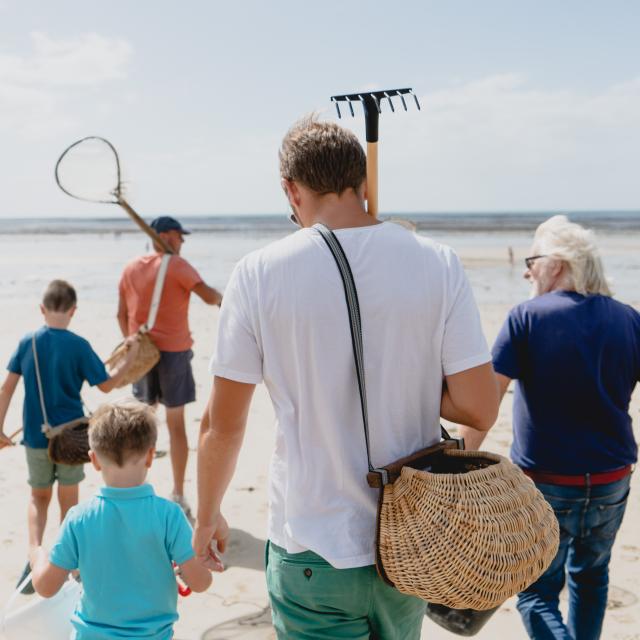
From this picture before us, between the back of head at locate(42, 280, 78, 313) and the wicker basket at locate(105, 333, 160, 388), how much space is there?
0.81 meters

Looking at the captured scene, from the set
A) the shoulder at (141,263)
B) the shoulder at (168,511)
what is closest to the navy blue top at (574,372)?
the shoulder at (168,511)

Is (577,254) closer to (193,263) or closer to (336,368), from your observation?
(336,368)

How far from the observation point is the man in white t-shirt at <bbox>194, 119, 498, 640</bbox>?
5.84ft

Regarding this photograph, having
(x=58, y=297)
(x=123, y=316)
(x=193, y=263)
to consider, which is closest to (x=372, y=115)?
(x=58, y=297)

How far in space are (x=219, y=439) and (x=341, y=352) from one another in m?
0.41

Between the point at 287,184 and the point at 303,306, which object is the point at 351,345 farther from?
the point at 287,184

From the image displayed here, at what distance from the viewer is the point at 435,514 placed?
1712mm

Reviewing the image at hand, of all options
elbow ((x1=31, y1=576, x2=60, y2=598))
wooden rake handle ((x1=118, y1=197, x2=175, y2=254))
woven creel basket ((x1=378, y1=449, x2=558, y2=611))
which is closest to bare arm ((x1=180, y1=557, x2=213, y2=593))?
elbow ((x1=31, y1=576, x2=60, y2=598))

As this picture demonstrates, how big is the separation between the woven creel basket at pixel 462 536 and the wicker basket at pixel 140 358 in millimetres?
3161

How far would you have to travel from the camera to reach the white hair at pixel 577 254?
2.74 m

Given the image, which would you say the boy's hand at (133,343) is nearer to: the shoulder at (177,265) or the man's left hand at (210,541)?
the shoulder at (177,265)

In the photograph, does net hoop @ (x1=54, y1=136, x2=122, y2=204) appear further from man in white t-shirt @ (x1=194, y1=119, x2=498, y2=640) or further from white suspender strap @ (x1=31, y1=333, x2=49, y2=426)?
man in white t-shirt @ (x1=194, y1=119, x2=498, y2=640)

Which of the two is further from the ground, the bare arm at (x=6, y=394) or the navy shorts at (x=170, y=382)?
the bare arm at (x=6, y=394)

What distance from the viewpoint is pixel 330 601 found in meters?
1.81
